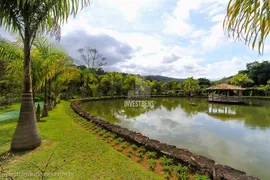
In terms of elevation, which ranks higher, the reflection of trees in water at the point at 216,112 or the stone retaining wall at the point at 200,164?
the stone retaining wall at the point at 200,164

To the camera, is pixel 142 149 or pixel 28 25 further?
pixel 142 149

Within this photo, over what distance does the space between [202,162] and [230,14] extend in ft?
10.1

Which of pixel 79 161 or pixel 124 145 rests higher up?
pixel 79 161

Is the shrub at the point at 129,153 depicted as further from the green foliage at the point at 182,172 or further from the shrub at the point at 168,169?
the green foliage at the point at 182,172

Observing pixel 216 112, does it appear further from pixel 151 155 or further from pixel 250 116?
pixel 151 155

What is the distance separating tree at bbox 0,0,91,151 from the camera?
→ 2.98 m

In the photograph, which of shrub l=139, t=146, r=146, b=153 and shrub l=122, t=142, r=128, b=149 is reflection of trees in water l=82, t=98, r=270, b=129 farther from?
shrub l=139, t=146, r=146, b=153

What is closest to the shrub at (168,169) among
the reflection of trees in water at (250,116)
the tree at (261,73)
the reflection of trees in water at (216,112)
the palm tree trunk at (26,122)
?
the palm tree trunk at (26,122)

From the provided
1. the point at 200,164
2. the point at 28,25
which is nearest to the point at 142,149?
the point at 200,164

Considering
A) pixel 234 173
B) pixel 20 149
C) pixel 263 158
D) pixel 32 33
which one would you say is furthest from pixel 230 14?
pixel 263 158

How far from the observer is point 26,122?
11.4ft

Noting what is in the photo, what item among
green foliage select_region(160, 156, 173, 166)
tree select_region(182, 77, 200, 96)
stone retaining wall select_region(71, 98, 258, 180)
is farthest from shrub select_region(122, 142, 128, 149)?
tree select_region(182, 77, 200, 96)

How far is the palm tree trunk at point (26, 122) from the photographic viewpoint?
3.41 meters

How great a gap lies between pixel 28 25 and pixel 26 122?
2.32 metres
